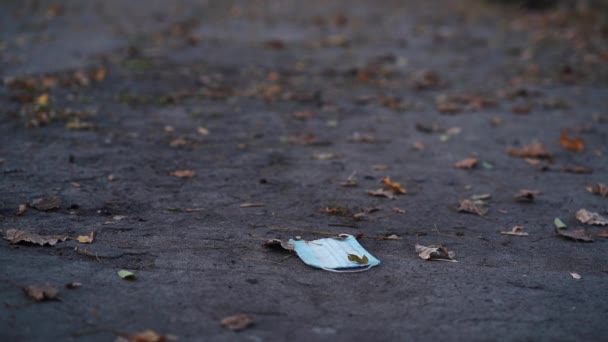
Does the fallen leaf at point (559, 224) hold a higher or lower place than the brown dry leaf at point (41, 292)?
lower

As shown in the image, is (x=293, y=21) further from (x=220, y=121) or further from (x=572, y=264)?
(x=572, y=264)

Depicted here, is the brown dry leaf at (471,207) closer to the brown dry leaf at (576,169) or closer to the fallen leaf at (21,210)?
the brown dry leaf at (576,169)

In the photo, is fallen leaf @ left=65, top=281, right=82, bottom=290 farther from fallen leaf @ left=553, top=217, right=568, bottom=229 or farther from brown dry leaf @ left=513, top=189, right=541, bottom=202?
brown dry leaf @ left=513, top=189, right=541, bottom=202

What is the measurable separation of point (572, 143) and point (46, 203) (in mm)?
4270

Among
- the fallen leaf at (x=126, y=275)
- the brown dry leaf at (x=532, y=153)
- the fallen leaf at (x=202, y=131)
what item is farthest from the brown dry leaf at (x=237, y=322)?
the brown dry leaf at (x=532, y=153)

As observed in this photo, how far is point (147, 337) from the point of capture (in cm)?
260

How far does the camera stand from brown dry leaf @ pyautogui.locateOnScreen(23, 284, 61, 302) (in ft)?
9.34

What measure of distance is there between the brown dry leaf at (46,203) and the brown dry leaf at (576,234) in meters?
2.89

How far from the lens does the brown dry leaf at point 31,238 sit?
11.3ft

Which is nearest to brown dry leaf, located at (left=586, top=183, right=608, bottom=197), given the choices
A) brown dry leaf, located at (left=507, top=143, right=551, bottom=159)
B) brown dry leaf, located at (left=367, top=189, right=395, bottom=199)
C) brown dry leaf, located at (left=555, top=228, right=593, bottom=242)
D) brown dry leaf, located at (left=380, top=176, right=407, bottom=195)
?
brown dry leaf, located at (left=555, top=228, right=593, bottom=242)

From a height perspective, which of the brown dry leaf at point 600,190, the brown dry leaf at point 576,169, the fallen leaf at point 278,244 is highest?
the fallen leaf at point 278,244

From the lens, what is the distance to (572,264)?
365 cm

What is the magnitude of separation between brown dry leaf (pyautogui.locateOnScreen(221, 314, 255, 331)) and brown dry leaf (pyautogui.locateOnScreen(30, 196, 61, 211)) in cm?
166

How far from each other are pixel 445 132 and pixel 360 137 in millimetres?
904
